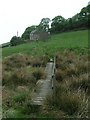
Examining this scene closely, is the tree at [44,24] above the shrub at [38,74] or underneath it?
above

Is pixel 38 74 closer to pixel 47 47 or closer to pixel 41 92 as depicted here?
pixel 41 92

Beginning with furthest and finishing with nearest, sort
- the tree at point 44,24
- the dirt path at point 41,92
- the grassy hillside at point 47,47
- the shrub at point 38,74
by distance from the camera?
1. the tree at point 44,24
2. the grassy hillside at point 47,47
3. the shrub at point 38,74
4. the dirt path at point 41,92

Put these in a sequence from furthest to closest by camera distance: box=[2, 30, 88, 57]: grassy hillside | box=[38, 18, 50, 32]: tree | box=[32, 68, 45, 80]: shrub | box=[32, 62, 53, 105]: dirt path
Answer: box=[38, 18, 50, 32]: tree, box=[2, 30, 88, 57]: grassy hillside, box=[32, 68, 45, 80]: shrub, box=[32, 62, 53, 105]: dirt path

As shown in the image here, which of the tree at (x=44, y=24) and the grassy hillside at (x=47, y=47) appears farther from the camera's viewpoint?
the tree at (x=44, y=24)

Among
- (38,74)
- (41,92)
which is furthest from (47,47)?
(41,92)

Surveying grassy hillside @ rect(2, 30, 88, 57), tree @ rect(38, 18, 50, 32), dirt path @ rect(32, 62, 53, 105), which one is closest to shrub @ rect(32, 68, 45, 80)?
dirt path @ rect(32, 62, 53, 105)

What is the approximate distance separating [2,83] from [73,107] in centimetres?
556

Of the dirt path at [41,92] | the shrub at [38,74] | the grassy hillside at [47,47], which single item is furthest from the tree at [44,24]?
the dirt path at [41,92]

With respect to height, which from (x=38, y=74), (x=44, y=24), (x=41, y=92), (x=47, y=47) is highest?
(x=44, y=24)

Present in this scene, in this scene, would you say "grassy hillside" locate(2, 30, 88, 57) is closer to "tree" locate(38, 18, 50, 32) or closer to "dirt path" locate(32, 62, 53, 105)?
"dirt path" locate(32, 62, 53, 105)

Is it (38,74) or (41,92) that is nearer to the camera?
(41,92)

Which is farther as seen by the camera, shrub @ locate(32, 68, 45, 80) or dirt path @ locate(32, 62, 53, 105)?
shrub @ locate(32, 68, 45, 80)

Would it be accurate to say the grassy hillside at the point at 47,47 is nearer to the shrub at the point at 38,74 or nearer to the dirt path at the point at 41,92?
the shrub at the point at 38,74

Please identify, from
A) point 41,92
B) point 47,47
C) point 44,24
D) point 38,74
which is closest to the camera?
point 41,92
